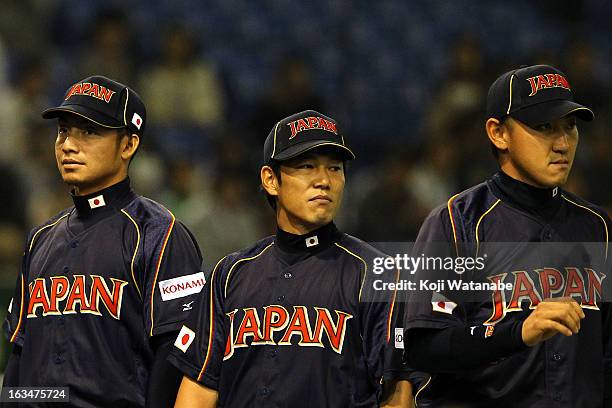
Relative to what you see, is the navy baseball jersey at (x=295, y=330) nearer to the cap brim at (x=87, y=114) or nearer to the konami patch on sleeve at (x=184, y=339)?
the konami patch on sleeve at (x=184, y=339)

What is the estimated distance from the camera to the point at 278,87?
7.88 m

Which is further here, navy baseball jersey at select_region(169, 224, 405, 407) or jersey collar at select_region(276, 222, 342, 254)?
jersey collar at select_region(276, 222, 342, 254)

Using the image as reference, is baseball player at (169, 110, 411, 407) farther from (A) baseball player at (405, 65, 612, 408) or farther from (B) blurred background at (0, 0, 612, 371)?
(B) blurred background at (0, 0, 612, 371)

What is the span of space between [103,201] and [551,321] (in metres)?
1.59

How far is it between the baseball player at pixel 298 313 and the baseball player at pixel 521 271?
15cm

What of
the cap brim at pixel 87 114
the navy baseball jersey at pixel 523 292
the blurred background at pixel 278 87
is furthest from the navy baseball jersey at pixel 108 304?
the blurred background at pixel 278 87

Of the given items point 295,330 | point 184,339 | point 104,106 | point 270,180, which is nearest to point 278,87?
point 104,106

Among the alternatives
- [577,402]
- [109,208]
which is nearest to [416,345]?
[577,402]

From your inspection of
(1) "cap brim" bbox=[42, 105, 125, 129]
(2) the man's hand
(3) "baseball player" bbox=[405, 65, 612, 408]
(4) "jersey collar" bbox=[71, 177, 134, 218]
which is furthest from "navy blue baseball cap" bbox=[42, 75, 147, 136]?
(2) the man's hand

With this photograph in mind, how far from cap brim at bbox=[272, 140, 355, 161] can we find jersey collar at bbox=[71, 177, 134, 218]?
59cm

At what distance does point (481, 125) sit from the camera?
7219 millimetres

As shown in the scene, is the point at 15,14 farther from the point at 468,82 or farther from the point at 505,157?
the point at 505,157

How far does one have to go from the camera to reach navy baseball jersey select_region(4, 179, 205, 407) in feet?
11.7

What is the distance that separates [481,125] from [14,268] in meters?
3.03
